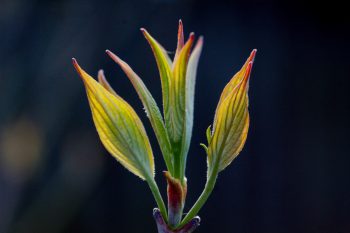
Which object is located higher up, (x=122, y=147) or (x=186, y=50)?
(x=186, y=50)

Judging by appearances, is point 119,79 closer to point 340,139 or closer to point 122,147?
point 340,139

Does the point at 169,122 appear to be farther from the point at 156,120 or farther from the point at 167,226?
the point at 167,226

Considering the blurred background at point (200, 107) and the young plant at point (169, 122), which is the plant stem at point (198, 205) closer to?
the young plant at point (169, 122)

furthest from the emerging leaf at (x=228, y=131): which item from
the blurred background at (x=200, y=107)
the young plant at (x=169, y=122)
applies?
the blurred background at (x=200, y=107)

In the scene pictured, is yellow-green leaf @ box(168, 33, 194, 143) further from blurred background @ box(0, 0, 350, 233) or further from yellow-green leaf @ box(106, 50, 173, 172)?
blurred background @ box(0, 0, 350, 233)

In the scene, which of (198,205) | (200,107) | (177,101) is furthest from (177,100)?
(200,107)

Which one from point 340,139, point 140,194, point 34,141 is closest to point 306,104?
point 340,139
